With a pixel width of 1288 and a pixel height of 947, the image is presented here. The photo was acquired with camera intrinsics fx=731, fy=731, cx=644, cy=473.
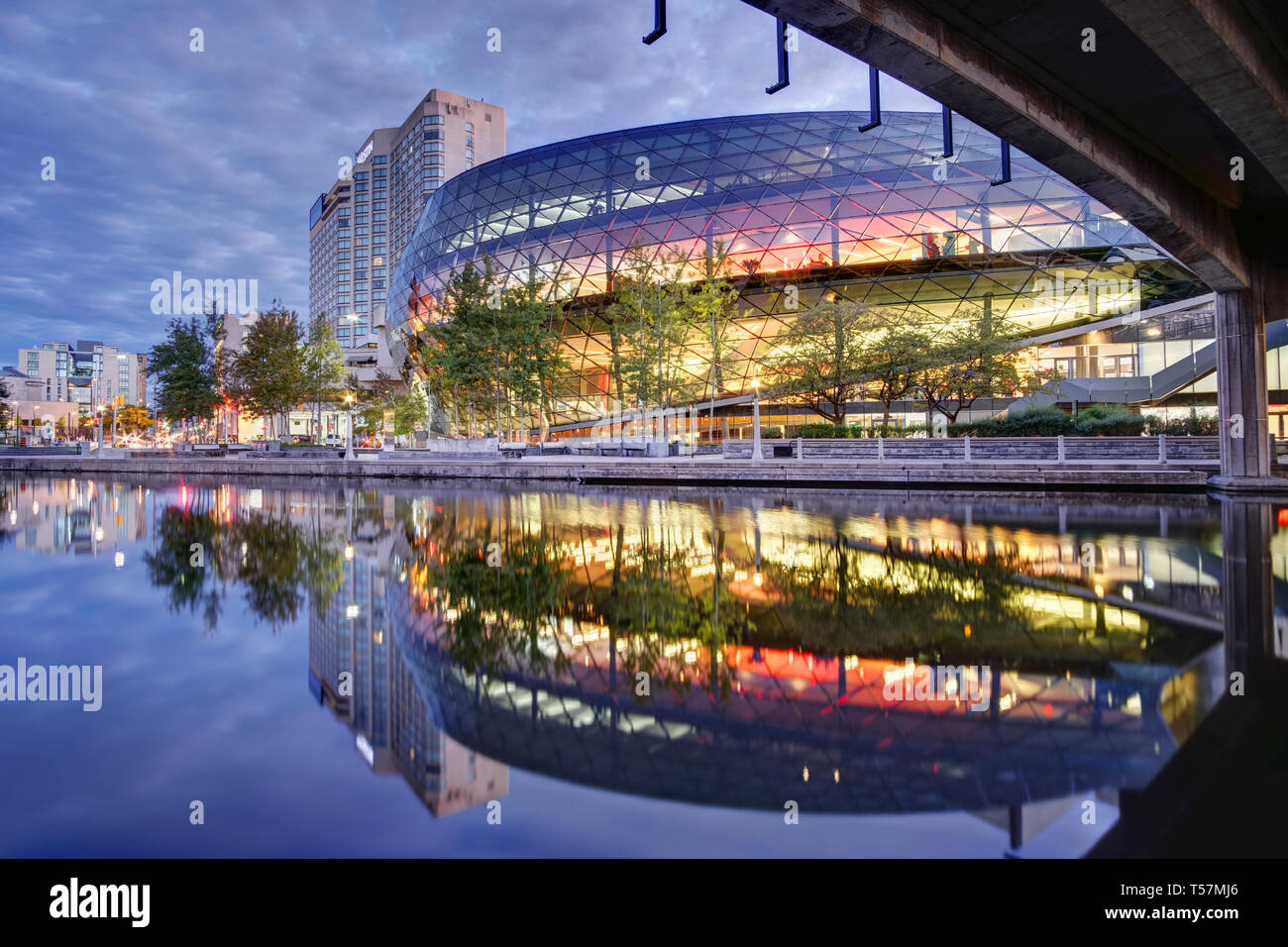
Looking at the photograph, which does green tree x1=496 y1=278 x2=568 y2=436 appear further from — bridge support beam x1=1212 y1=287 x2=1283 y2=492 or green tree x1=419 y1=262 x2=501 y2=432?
bridge support beam x1=1212 y1=287 x2=1283 y2=492

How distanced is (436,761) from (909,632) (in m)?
4.13

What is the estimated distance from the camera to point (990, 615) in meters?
6.83

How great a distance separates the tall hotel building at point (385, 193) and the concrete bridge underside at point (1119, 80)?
13207 cm

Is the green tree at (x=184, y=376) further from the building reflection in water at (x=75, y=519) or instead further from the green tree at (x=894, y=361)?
the green tree at (x=894, y=361)

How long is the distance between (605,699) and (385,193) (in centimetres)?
16310

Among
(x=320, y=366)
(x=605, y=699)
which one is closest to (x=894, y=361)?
(x=605, y=699)

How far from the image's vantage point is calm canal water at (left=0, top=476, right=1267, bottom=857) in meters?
3.16

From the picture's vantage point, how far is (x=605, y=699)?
4.73 metres

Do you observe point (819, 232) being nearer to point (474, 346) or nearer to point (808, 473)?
point (474, 346)

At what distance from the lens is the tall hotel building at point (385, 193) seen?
13300cm

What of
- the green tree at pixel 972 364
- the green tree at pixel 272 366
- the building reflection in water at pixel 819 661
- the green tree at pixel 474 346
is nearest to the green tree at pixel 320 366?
the green tree at pixel 272 366

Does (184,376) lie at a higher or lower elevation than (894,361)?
higher
